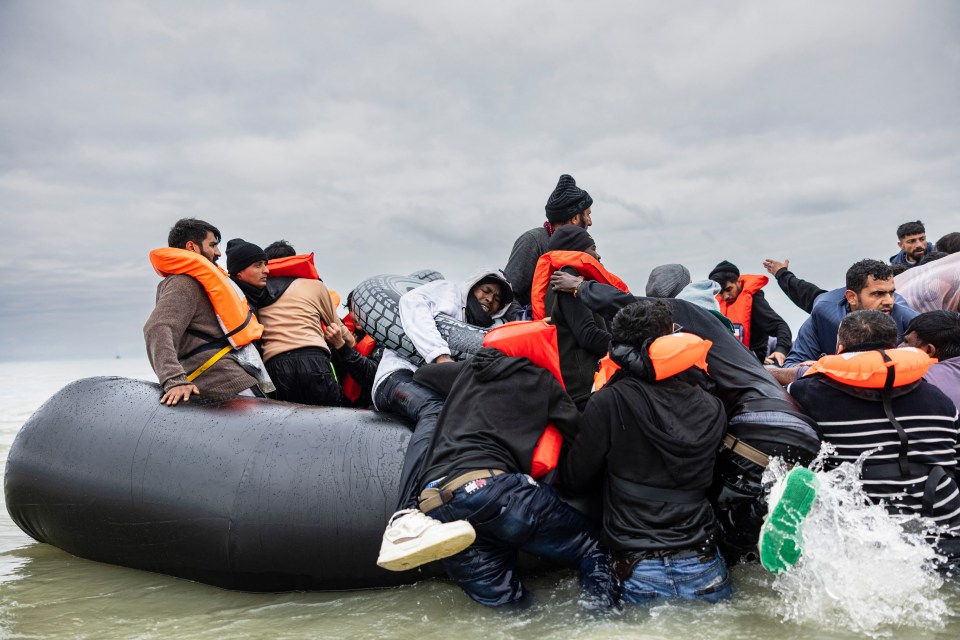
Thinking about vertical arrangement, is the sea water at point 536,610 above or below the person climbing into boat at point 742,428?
below

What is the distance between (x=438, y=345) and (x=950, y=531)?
112 inches

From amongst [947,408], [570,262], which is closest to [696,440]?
[947,408]

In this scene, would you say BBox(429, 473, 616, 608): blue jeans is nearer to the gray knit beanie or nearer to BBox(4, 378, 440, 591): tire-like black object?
BBox(4, 378, 440, 591): tire-like black object

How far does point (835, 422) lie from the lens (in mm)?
3383

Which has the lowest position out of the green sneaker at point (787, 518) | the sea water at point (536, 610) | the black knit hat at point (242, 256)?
the sea water at point (536, 610)

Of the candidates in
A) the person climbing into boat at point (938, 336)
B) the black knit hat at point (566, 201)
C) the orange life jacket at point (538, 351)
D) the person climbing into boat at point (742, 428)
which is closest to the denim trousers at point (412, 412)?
the orange life jacket at point (538, 351)

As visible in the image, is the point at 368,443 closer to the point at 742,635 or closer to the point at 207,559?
the point at 207,559

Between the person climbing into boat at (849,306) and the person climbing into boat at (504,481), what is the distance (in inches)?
96.2

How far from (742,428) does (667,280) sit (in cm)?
183

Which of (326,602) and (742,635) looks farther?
(326,602)

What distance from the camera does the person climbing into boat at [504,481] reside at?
314 cm

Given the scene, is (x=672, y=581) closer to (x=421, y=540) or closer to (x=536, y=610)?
(x=536, y=610)

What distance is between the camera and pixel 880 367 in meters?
3.23

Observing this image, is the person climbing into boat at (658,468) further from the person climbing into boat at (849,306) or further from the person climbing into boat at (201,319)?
the person climbing into boat at (201,319)
